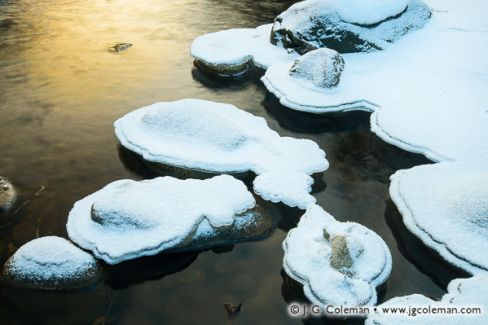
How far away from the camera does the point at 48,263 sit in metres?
6.74

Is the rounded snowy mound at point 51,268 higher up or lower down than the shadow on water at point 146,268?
higher up

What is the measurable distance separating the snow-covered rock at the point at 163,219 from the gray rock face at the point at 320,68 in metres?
5.34

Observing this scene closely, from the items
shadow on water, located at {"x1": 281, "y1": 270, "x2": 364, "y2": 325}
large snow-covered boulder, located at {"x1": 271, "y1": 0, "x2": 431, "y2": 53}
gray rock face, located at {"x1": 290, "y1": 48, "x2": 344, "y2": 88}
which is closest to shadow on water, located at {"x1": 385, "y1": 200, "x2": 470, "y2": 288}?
shadow on water, located at {"x1": 281, "y1": 270, "x2": 364, "y2": 325}

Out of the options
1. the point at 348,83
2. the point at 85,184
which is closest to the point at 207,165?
the point at 85,184

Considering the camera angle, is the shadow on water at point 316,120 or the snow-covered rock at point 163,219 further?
the shadow on water at point 316,120

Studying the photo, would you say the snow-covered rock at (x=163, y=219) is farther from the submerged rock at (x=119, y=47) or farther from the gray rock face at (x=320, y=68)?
the submerged rock at (x=119, y=47)

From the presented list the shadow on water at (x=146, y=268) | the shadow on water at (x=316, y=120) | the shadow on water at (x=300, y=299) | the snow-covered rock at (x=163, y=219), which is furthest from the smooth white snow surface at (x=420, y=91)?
the shadow on water at (x=146, y=268)

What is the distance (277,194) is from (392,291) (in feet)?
8.72

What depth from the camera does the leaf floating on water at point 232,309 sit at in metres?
6.45

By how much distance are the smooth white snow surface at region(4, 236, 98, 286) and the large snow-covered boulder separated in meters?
10.3

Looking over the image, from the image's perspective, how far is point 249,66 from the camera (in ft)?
47.8

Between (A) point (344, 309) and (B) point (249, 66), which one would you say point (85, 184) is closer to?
(A) point (344, 309)

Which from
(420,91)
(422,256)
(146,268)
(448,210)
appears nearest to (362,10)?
(420,91)

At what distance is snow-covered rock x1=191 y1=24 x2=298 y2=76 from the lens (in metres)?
14.0
